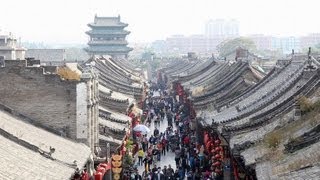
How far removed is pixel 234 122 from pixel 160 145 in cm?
1133

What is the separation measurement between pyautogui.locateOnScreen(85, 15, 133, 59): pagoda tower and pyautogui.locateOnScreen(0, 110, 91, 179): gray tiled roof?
4056 inches

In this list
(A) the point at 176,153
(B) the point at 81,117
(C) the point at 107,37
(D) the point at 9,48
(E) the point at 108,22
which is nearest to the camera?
(B) the point at 81,117

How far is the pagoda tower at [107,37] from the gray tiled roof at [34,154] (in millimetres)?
103014

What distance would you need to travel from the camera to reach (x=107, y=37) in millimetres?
129875

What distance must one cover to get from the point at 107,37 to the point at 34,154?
110 meters

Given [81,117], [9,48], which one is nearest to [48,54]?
[9,48]

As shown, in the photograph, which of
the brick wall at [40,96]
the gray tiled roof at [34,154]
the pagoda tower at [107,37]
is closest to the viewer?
the gray tiled roof at [34,154]

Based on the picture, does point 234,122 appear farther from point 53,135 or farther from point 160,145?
point 160,145

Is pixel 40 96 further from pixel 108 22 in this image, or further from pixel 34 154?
pixel 108 22

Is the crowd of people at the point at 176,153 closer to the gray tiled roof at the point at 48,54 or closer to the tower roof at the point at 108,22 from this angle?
the gray tiled roof at the point at 48,54

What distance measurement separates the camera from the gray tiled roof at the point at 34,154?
59.0 feet

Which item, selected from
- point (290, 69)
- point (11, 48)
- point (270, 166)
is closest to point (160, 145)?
point (290, 69)

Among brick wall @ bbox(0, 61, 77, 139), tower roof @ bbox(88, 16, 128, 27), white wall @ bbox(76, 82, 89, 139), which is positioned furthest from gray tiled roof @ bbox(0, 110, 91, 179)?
tower roof @ bbox(88, 16, 128, 27)

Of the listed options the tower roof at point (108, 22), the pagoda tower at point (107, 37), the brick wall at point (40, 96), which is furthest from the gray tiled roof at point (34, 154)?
the tower roof at point (108, 22)
